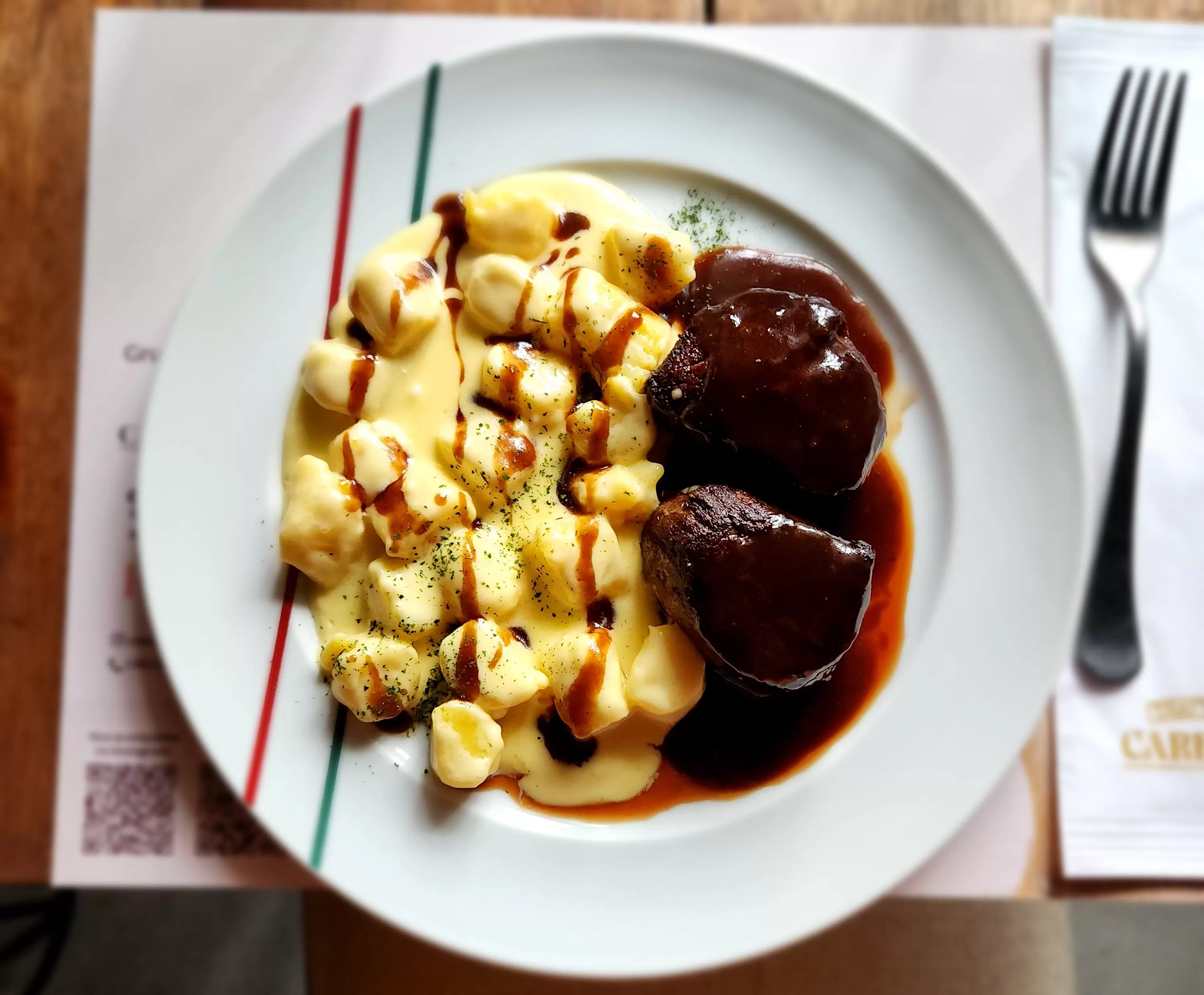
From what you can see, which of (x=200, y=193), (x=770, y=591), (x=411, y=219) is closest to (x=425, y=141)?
(x=411, y=219)

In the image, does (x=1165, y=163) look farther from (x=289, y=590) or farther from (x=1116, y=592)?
(x=289, y=590)

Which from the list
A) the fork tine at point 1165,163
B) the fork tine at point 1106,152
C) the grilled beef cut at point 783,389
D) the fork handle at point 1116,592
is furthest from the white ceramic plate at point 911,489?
the fork tine at point 1165,163

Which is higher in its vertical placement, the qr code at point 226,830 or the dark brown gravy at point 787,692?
the dark brown gravy at point 787,692

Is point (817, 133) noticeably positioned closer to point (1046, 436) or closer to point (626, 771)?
point (1046, 436)

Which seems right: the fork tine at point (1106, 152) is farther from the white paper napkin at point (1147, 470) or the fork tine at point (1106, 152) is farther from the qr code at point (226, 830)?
the qr code at point (226, 830)

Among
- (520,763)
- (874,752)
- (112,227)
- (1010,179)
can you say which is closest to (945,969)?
(874,752)
